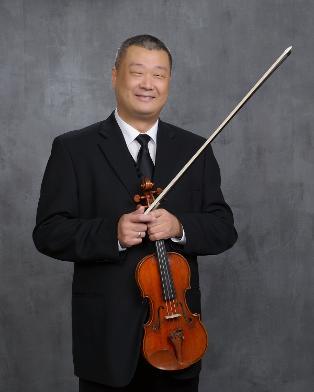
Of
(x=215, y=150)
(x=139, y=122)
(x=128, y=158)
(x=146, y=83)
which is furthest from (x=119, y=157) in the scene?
(x=215, y=150)

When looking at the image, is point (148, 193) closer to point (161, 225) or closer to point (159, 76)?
point (161, 225)

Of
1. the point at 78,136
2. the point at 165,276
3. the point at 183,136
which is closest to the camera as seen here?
the point at 165,276

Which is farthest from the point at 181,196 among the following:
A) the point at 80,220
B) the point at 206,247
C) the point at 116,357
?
the point at 116,357

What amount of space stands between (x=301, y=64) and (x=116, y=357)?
197 cm

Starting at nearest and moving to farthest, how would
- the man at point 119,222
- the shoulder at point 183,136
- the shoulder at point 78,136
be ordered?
the man at point 119,222, the shoulder at point 78,136, the shoulder at point 183,136

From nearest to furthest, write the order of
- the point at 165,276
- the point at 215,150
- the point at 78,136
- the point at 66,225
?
the point at 165,276 < the point at 66,225 < the point at 78,136 < the point at 215,150

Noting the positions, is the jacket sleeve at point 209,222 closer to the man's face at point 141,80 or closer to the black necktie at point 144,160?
the black necktie at point 144,160

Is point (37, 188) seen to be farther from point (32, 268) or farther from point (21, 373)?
point (21, 373)

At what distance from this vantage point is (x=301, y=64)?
371 cm

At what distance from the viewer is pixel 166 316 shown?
86.3 inches

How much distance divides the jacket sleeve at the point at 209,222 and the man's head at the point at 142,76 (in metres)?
0.27

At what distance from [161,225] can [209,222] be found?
235 mm

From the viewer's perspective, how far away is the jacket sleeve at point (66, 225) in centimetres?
227

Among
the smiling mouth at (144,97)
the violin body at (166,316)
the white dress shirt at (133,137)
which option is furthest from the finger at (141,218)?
the smiling mouth at (144,97)
